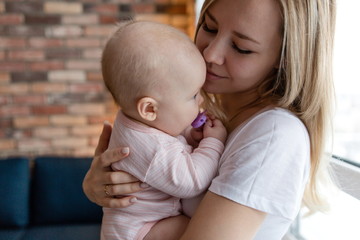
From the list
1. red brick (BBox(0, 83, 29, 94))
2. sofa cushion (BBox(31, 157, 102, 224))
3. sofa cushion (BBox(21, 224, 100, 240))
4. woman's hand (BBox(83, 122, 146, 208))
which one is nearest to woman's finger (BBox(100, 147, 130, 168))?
woman's hand (BBox(83, 122, 146, 208))

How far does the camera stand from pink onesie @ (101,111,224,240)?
0.94 meters

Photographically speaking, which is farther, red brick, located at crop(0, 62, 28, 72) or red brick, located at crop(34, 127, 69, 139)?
red brick, located at crop(34, 127, 69, 139)

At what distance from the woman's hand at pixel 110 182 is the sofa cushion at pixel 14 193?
1931 mm

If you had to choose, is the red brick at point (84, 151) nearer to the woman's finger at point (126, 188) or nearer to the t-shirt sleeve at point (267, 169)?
the woman's finger at point (126, 188)

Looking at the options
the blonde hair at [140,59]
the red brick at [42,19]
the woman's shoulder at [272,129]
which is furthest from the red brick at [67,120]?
the woman's shoulder at [272,129]

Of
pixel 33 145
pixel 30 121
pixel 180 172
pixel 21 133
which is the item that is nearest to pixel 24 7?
pixel 30 121

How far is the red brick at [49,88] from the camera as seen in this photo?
3.37 m

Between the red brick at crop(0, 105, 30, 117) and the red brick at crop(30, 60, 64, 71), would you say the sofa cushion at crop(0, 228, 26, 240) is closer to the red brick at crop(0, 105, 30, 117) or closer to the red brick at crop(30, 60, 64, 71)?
the red brick at crop(0, 105, 30, 117)

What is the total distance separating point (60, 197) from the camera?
2.91 metres

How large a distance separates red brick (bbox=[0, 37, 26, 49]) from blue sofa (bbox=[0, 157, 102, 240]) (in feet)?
3.29

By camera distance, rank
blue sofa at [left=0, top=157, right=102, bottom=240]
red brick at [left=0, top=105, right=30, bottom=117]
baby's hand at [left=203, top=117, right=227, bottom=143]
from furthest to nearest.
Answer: red brick at [left=0, top=105, right=30, bottom=117]
blue sofa at [left=0, top=157, right=102, bottom=240]
baby's hand at [left=203, top=117, right=227, bottom=143]

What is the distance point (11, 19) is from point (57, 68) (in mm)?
548

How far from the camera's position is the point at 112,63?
0.95 metres

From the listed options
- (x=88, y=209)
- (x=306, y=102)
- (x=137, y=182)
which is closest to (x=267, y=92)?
(x=306, y=102)
